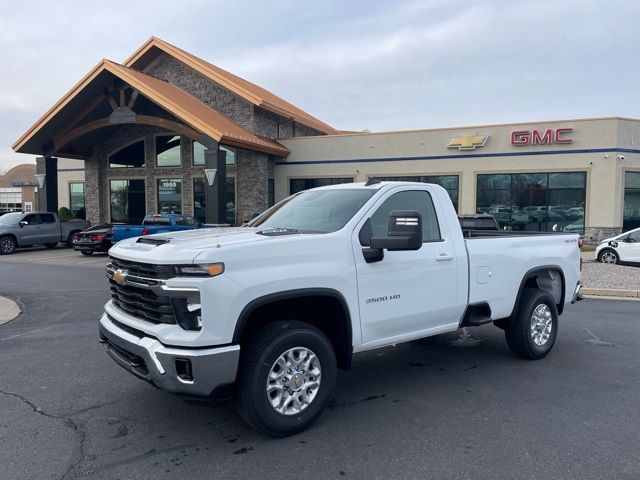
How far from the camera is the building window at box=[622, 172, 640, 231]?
72.1ft

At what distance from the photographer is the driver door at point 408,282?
14.2 feet

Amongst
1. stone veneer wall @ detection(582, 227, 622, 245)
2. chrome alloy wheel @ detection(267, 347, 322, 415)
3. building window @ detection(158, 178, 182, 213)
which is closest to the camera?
chrome alloy wheel @ detection(267, 347, 322, 415)

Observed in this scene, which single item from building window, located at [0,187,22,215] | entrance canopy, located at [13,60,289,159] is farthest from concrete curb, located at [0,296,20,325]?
building window, located at [0,187,22,215]

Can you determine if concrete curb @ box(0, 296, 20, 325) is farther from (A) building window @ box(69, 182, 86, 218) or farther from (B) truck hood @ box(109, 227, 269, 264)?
(A) building window @ box(69, 182, 86, 218)

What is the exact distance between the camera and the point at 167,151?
2808 centimetres

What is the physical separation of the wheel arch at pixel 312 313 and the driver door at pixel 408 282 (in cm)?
17

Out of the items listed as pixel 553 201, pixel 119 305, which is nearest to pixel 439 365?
pixel 119 305

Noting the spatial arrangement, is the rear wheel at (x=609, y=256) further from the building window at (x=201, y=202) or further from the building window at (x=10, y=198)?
the building window at (x=10, y=198)

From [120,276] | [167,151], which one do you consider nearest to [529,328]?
[120,276]

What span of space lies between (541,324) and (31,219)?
837 inches

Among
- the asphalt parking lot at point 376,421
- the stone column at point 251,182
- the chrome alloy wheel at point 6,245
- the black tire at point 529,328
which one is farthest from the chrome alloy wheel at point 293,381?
the stone column at point 251,182

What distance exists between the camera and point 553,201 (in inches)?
886

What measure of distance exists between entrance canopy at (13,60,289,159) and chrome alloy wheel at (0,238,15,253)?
639cm

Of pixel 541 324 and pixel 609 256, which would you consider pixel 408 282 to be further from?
pixel 609 256
